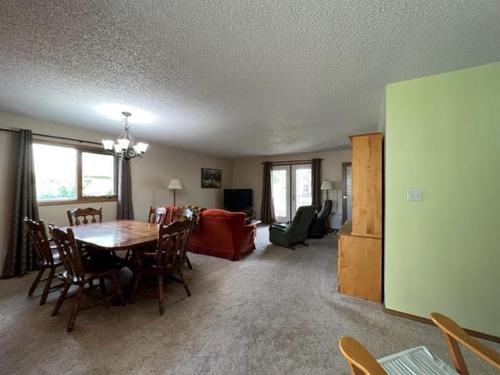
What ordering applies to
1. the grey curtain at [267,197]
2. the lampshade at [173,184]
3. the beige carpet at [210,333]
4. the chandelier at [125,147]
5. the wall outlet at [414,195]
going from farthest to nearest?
the grey curtain at [267,197], the lampshade at [173,184], the chandelier at [125,147], the wall outlet at [414,195], the beige carpet at [210,333]

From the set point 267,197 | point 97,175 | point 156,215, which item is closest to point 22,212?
point 97,175

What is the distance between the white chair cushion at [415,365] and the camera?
3.50 feet

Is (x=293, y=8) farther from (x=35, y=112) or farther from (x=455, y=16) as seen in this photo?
(x=35, y=112)

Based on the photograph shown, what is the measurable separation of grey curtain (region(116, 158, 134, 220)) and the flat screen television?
11.3 ft

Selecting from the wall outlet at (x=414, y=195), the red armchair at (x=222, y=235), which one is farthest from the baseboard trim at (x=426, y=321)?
the red armchair at (x=222, y=235)

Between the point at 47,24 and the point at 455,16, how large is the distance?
253 centimetres

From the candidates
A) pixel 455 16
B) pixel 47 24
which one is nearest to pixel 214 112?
pixel 47 24

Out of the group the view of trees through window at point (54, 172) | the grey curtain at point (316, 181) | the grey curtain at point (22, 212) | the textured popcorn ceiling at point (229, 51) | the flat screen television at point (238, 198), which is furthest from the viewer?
the flat screen television at point (238, 198)

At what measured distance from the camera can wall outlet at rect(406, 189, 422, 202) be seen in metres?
2.11

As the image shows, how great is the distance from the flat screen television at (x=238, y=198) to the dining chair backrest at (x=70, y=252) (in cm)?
553

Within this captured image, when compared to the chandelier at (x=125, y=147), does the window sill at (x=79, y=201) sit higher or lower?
lower

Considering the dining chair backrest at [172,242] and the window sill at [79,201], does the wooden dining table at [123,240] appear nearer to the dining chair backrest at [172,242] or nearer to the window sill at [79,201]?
the dining chair backrest at [172,242]

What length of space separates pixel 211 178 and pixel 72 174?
3828 mm

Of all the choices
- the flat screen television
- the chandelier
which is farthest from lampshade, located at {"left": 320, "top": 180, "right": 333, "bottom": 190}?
the chandelier
